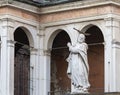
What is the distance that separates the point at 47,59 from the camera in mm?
37938

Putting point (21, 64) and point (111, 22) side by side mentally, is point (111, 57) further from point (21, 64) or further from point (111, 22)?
point (21, 64)

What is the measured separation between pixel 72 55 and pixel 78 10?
23.6 ft

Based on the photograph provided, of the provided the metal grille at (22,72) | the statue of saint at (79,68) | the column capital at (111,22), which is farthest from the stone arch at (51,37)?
the statue of saint at (79,68)

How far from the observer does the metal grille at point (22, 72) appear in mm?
38812

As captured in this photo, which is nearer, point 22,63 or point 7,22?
point 7,22

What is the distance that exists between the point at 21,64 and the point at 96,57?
4116 millimetres

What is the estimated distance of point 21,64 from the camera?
130ft

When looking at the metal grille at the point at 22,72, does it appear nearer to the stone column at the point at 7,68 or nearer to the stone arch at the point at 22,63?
the stone arch at the point at 22,63

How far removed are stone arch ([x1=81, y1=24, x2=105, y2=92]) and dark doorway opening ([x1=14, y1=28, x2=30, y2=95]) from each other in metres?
3.29

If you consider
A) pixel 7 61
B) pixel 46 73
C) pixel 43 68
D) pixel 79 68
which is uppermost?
pixel 7 61

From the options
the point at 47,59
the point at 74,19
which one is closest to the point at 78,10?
the point at 74,19

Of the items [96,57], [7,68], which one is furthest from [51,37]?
[7,68]

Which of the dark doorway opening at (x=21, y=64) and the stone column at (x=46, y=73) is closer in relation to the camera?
the stone column at (x=46, y=73)

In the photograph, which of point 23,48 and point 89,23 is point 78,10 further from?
point 23,48
